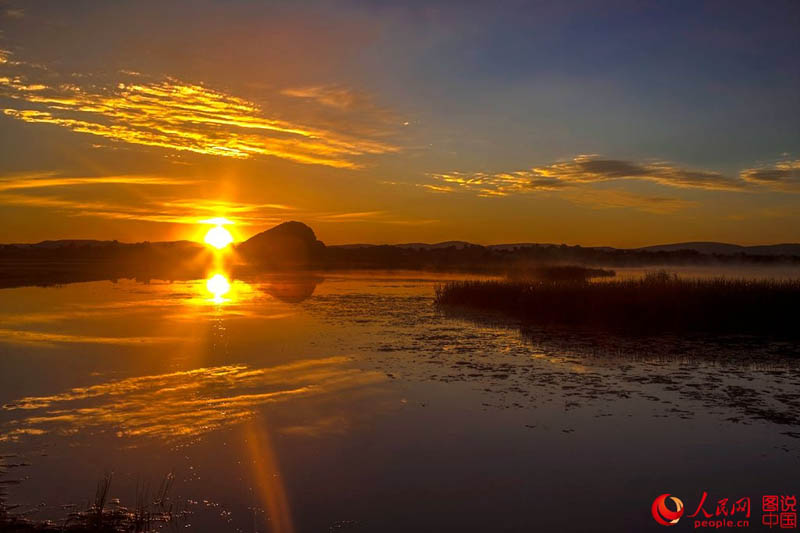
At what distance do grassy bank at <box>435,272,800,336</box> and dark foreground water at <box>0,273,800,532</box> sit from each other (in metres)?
3.05

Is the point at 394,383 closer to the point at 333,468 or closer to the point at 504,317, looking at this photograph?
the point at 333,468

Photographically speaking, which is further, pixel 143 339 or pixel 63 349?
pixel 143 339

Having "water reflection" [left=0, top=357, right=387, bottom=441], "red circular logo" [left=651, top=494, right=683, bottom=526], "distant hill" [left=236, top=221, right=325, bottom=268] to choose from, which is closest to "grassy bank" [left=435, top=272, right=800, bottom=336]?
"water reflection" [left=0, top=357, right=387, bottom=441]

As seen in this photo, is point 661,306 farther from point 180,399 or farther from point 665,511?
point 180,399

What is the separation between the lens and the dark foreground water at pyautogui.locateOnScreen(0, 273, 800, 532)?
26.1ft

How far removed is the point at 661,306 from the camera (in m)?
25.7

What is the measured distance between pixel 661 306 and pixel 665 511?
19280mm

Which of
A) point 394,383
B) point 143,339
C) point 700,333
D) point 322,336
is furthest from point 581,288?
point 143,339

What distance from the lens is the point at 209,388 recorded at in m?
13.9

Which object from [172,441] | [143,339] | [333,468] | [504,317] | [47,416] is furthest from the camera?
[504,317]

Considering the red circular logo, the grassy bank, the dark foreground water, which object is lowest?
the red circular logo

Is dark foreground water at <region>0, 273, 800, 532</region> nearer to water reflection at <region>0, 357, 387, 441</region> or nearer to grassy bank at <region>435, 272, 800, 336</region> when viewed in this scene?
water reflection at <region>0, 357, 387, 441</region>

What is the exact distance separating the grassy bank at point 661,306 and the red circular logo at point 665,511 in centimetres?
1630

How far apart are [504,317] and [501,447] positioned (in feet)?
61.0
